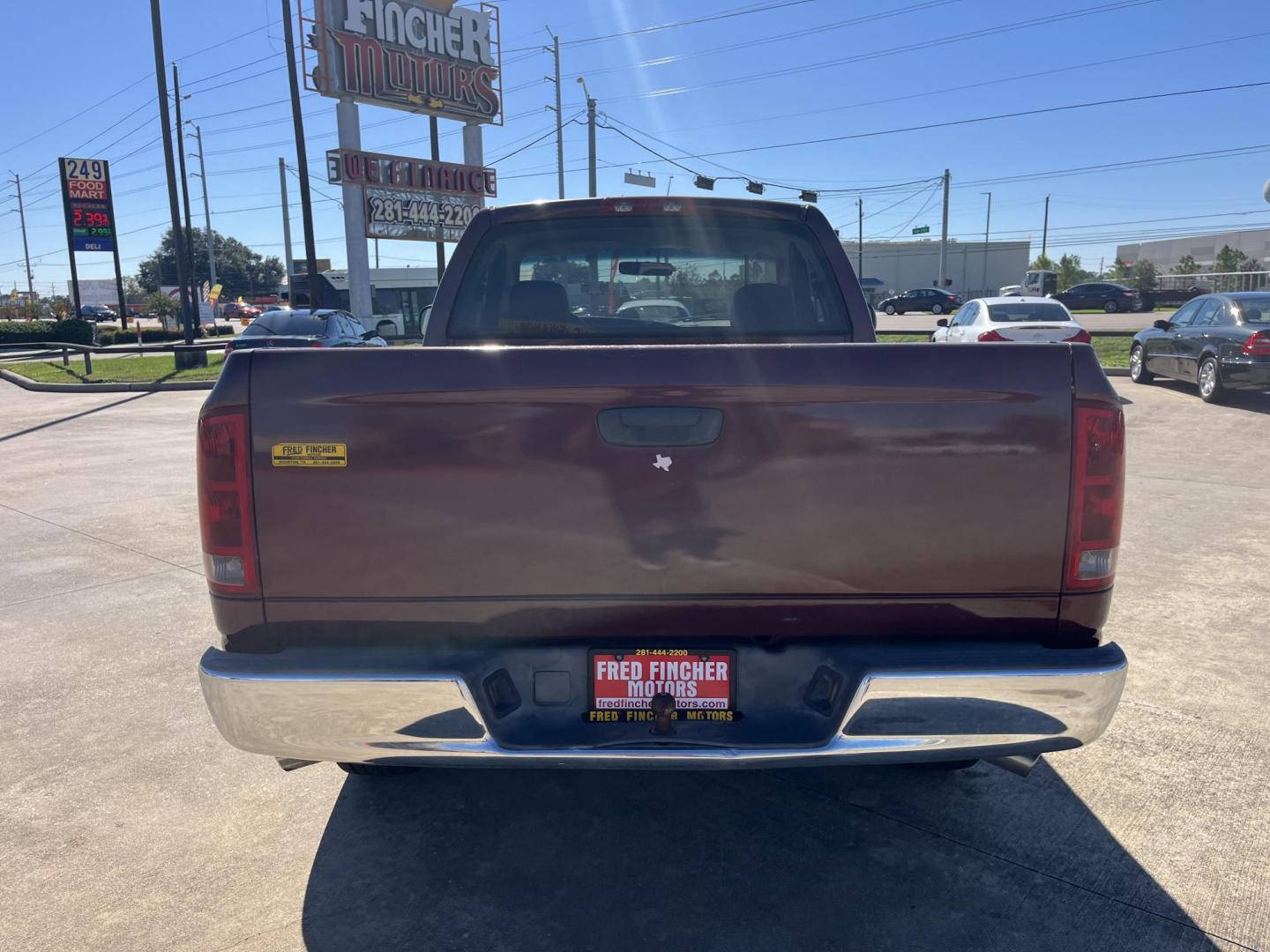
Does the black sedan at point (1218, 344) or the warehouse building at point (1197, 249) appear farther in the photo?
the warehouse building at point (1197, 249)

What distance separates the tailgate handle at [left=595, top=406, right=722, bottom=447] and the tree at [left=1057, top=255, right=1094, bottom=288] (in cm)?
8571

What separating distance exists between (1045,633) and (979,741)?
13.4 inches

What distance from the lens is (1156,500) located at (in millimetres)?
7836

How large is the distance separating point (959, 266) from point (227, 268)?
95.2 meters

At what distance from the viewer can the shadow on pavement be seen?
8.39 ft

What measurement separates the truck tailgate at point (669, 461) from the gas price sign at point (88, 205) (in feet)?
149

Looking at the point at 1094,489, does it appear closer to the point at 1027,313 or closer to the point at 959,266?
the point at 1027,313

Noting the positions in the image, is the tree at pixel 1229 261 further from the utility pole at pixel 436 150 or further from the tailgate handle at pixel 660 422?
the tailgate handle at pixel 660 422

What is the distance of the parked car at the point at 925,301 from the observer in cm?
5356

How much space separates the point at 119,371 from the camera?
24.4 metres

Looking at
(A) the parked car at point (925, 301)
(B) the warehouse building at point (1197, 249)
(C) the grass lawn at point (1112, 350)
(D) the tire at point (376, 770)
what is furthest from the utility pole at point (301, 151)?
Result: (B) the warehouse building at point (1197, 249)

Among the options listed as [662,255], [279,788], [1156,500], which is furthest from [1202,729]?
[1156,500]

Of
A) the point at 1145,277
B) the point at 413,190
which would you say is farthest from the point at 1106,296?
the point at 413,190

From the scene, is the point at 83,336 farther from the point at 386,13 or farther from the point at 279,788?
the point at 279,788
